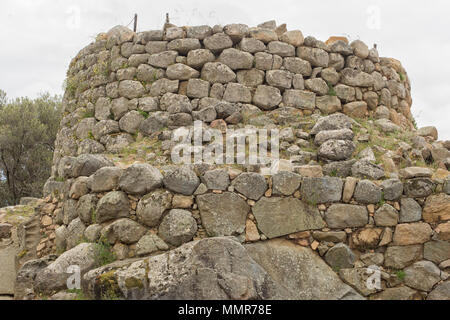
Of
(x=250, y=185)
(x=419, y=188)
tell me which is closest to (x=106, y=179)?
(x=250, y=185)

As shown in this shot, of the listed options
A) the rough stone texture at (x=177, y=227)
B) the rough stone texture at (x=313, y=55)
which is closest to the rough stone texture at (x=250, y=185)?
the rough stone texture at (x=177, y=227)

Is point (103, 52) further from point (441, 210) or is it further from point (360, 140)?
point (441, 210)

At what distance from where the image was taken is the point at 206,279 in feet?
11.4

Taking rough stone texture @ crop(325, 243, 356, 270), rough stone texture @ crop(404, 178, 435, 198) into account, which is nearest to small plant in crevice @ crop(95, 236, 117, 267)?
rough stone texture @ crop(325, 243, 356, 270)

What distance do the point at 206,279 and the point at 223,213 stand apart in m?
1.03

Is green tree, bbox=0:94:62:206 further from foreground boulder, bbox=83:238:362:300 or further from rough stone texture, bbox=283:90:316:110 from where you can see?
foreground boulder, bbox=83:238:362:300

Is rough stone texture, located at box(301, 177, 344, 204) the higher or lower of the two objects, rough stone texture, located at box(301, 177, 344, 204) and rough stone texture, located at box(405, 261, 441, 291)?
the higher

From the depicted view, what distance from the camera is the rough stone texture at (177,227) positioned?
167 inches

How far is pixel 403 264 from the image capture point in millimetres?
4461

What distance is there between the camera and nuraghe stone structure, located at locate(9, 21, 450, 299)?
3828 mm

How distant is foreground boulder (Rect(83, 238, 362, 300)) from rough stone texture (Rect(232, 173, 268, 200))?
734mm

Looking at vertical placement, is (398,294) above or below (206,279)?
below

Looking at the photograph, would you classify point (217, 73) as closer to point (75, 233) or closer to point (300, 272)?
point (75, 233)

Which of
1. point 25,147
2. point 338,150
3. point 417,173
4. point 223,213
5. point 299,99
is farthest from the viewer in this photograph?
point 25,147
